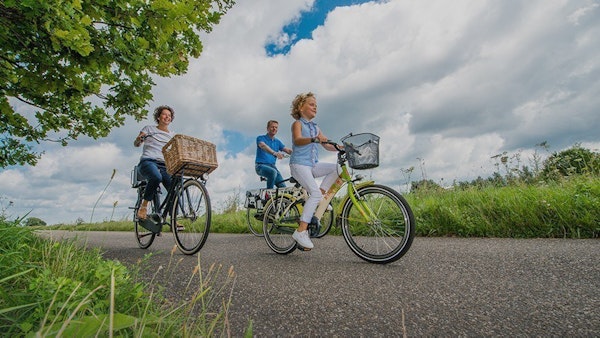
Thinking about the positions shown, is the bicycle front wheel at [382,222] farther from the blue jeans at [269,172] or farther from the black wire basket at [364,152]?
the blue jeans at [269,172]

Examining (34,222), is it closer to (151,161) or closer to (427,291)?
(151,161)

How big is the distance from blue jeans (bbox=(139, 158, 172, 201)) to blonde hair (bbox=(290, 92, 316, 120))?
2341mm

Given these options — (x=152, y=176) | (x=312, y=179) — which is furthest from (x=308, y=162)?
(x=152, y=176)

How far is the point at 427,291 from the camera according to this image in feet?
9.27

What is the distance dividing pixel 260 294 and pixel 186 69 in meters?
4.28

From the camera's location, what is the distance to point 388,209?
425cm

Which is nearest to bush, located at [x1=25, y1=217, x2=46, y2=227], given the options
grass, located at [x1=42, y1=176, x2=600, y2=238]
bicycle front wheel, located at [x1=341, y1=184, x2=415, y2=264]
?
grass, located at [x1=42, y1=176, x2=600, y2=238]

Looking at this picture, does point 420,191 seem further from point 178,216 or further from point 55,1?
point 55,1

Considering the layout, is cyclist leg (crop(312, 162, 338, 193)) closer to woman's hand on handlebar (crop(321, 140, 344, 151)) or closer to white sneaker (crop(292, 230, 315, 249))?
woman's hand on handlebar (crop(321, 140, 344, 151))

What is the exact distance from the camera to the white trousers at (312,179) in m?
4.61

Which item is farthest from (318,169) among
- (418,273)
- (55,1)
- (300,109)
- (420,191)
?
(420,191)

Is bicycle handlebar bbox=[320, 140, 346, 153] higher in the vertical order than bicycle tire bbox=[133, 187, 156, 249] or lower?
higher

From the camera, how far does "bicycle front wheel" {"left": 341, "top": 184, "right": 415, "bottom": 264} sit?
393 cm

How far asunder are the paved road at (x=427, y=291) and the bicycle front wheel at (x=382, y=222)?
157mm
